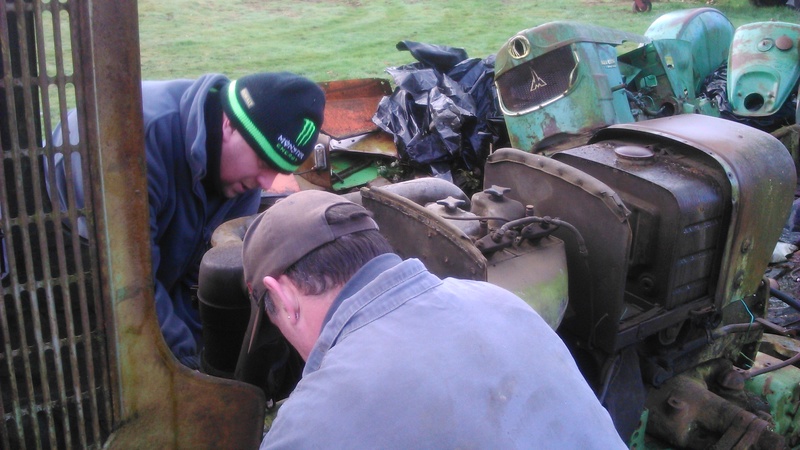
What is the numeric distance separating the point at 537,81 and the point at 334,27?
7.16 metres

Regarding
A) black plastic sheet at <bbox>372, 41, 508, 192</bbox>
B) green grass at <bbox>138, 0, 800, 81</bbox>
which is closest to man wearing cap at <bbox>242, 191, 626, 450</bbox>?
black plastic sheet at <bbox>372, 41, 508, 192</bbox>

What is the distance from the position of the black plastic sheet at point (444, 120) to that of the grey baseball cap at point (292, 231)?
4030 millimetres

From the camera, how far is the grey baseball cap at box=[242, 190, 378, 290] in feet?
4.37

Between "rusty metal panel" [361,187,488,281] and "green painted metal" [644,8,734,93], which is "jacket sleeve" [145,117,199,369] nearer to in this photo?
"rusty metal panel" [361,187,488,281]

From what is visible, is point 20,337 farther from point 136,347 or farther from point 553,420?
point 553,420

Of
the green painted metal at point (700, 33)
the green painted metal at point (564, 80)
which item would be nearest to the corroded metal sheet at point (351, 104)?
the green painted metal at point (564, 80)

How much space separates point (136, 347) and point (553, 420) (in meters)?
0.78

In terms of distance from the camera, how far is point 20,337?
4.12ft

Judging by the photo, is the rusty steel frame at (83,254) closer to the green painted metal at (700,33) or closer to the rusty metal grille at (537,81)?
the rusty metal grille at (537,81)

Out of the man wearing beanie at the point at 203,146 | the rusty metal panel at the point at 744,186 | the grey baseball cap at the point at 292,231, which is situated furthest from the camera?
the rusty metal panel at the point at 744,186

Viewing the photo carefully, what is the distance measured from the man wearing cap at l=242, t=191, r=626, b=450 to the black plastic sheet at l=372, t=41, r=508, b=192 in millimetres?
4097

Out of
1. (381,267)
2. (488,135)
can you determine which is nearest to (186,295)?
(381,267)

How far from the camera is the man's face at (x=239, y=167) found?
1950 millimetres

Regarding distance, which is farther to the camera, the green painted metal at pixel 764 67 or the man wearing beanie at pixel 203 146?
the green painted metal at pixel 764 67
